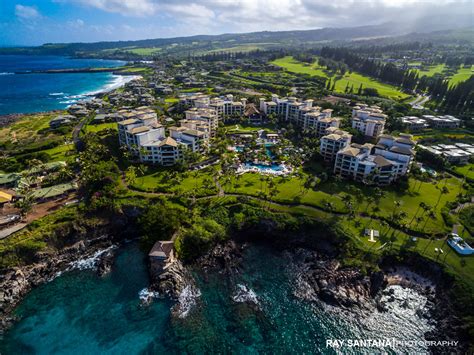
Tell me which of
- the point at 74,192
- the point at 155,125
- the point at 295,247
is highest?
the point at 155,125

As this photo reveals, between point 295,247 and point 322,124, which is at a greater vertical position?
point 322,124

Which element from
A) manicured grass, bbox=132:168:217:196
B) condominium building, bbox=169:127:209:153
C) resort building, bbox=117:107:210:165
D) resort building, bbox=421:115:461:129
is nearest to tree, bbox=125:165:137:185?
manicured grass, bbox=132:168:217:196

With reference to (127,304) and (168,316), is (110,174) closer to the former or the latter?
(127,304)

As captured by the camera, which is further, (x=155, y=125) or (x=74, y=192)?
(x=155, y=125)

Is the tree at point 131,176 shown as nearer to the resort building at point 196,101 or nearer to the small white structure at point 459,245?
the resort building at point 196,101

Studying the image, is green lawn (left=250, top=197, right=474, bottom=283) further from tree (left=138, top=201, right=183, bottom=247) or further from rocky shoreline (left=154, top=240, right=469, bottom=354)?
tree (left=138, top=201, right=183, bottom=247)

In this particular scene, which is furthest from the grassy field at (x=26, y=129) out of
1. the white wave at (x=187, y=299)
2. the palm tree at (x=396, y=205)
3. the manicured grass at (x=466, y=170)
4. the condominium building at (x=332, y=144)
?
the manicured grass at (x=466, y=170)

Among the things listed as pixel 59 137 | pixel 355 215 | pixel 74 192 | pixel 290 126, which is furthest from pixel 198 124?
pixel 355 215
